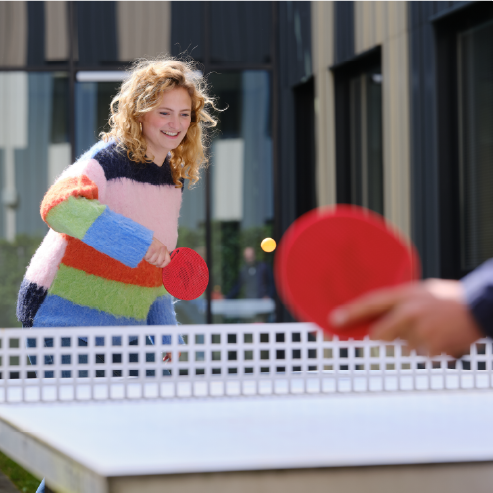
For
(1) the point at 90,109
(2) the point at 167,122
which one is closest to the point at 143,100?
(2) the point at 167,122

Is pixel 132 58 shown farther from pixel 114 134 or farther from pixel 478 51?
pixel 114 134

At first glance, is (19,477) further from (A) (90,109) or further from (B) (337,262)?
(B) (337,262)

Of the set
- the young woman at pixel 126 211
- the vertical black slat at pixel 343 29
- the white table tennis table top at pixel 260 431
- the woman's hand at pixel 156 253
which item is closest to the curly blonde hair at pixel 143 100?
the young woman at pixel 126 211

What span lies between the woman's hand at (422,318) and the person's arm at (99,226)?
1607 millimetres

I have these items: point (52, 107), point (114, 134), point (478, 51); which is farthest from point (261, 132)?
point (114, 134)

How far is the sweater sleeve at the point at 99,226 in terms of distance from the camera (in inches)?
90.4

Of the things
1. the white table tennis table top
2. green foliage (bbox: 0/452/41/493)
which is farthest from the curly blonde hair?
green foliage (bbox: 0/452/41/493)

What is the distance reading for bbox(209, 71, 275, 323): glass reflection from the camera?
8180 mm

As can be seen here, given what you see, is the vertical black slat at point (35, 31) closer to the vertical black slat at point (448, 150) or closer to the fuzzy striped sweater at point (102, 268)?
the vertical black slat at point (448, 150)

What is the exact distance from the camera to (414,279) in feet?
2.82

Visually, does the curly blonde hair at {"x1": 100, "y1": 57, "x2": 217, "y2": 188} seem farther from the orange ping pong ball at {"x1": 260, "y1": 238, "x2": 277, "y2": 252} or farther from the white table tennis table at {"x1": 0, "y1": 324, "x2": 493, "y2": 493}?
the orange ping pong ball at {"x1": 260, "y1": 238, "x2": 277, "y2": 252}

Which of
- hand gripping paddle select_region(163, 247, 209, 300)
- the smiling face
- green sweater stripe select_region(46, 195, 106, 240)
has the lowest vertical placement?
hand gripping paddle select_region(163, 247, 209, 300)

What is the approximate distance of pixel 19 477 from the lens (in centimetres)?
498

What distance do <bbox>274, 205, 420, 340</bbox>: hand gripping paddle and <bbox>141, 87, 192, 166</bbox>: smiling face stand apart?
1.87m
